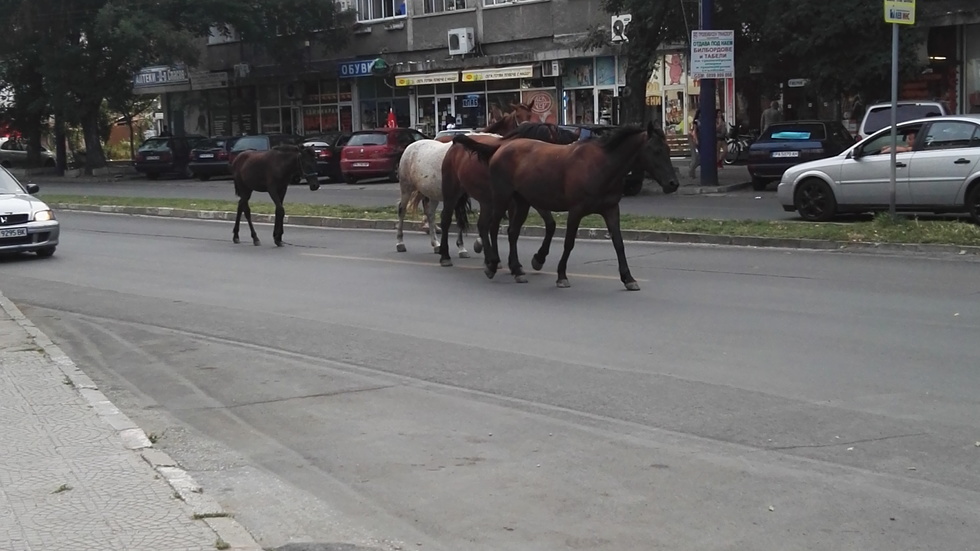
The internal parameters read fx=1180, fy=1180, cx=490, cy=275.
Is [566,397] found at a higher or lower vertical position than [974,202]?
lower

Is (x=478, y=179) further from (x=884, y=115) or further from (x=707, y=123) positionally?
(x=884, y=115)

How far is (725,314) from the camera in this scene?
11391 mm

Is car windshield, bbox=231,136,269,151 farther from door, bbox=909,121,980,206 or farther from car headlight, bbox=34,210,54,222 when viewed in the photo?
door, bbox=909,121,980,206

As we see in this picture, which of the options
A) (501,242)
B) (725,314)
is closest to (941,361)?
(725,314)

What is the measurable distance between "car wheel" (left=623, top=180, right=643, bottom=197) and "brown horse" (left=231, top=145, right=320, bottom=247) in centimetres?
898

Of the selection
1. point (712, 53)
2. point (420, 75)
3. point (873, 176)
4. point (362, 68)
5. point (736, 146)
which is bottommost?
point (873, 176)

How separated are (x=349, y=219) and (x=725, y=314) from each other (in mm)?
12519

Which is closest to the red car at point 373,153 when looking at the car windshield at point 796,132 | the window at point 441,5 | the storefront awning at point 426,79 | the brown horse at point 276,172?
the storefront awning at point 426,79

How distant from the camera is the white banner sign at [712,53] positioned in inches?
1001

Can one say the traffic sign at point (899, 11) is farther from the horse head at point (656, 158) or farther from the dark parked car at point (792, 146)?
the dark parked car at point (792, 146)

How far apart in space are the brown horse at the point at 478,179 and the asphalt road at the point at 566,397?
654 mm

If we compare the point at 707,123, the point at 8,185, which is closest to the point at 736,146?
the point at 707,123

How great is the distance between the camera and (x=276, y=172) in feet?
62.2

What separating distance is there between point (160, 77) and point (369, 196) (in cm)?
3328
